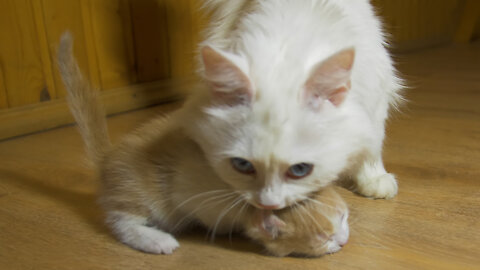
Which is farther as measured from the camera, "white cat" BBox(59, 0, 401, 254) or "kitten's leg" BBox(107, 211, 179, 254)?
"kitten's leg" BBox(107, 211, 179, 254)

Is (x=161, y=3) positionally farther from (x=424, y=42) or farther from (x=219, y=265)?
(x=424, y=42)

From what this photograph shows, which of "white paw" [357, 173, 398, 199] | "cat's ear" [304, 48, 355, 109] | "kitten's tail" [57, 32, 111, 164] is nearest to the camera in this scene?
"cat's ear" [304, 48, 355, 109]

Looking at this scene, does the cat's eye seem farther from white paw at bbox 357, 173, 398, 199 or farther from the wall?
the wall

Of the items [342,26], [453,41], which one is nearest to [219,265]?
[342,26]

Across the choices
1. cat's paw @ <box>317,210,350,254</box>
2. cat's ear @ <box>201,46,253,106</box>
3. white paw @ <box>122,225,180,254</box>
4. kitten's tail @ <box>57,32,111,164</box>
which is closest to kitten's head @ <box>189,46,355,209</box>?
cat's ear @ <box>201,46,253,106</box>

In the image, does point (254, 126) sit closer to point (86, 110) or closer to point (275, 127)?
point (275, 127)

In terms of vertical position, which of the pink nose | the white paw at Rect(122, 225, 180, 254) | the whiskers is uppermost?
the pink nose

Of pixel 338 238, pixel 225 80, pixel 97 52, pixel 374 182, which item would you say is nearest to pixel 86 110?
pixel 225 80
